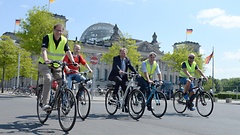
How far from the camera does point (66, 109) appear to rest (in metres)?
5.99

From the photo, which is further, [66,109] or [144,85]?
[144,85]

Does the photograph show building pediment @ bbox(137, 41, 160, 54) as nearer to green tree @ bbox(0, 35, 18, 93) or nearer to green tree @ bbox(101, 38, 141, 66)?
green tree @ bbox(101, 38, 141, 66)

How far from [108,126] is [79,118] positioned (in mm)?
1404

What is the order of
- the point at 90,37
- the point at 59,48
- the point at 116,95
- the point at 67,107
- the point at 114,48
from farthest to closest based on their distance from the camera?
the point at 90,37 < the point at 114,48 < the point at 116,95 < the point at 59,48 < the point at 67,107

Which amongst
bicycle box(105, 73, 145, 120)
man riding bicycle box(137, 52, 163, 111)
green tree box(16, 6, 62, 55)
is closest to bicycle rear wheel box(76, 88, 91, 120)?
bicycle box(105, 73, 145, 120)

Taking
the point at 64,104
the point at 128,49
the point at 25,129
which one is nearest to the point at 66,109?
the point at 64,104

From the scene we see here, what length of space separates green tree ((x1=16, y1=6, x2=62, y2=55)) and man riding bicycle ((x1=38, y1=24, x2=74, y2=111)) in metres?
24.6

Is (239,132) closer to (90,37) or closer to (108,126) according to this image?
(108,126)

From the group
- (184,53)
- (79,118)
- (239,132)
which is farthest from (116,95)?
(184,53)

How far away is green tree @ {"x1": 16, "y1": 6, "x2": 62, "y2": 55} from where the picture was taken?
30484 mm

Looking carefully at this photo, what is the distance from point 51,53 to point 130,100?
10.3ft

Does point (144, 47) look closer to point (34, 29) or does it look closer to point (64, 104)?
point (34, 29)

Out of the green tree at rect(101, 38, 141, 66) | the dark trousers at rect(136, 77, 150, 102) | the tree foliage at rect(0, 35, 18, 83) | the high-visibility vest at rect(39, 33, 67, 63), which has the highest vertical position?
the green tree at rect(101, 38, 141, 66)

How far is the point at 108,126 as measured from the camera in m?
6.96
